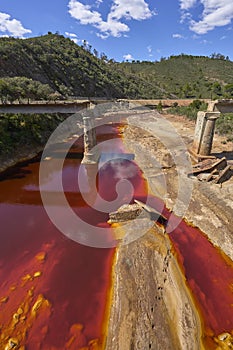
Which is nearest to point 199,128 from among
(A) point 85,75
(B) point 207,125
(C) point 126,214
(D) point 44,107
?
(B) point 207,125

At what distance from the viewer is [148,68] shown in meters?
144

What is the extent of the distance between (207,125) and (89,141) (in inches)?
515

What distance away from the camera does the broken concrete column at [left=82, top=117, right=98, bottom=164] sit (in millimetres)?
25156

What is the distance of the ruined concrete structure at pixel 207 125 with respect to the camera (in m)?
20.8

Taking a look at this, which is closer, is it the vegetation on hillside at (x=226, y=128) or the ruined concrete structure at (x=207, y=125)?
the ruined concrete structure at (x=207, y=125)

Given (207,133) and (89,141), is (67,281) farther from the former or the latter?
(207,133)

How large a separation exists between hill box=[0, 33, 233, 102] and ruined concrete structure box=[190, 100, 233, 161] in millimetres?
23627

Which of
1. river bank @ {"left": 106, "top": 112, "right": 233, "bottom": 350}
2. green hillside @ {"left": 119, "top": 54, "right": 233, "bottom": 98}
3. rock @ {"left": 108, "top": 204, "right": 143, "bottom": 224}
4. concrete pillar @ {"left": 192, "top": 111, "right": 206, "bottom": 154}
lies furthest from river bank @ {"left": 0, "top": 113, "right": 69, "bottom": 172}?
green hillside @ {"left": 119, "top": 54, "right": 233, "bottom": 98}

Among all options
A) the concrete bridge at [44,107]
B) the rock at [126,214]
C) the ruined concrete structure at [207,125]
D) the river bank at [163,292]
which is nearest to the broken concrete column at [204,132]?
the ruined concrete structure at [207,125]

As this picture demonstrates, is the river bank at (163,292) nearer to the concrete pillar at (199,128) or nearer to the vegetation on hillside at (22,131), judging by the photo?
the concrete pillar at (199,128)

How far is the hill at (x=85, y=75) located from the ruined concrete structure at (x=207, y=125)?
930 inches

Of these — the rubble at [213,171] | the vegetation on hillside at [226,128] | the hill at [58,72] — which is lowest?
the rubble at [213,171]

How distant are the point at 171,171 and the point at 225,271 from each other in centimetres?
1112

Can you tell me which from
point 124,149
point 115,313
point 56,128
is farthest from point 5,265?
point 56,128
